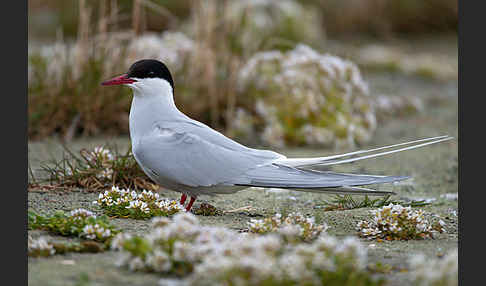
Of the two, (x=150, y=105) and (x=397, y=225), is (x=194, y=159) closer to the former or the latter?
(x=150, y=105)

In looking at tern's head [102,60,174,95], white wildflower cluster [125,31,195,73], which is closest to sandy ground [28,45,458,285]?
tern's head [102,60,174,95]

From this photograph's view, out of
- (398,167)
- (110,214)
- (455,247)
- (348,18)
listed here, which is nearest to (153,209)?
(110,214)

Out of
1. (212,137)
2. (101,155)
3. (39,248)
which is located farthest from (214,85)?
(39,248)

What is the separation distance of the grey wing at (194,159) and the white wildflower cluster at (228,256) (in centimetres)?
74

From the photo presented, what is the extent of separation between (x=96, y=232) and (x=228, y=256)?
78cm

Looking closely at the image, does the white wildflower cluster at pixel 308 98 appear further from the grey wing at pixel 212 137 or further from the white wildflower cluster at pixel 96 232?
the white wildflower cluster at pixel 96 232

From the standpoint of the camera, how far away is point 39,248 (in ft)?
8.27

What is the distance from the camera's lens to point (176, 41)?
6.39 m

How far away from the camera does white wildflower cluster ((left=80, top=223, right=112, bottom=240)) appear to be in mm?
2701

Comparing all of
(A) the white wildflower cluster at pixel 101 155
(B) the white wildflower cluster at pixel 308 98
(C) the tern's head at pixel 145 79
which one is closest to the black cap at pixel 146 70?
(C) the tern's head at pixel 145 79

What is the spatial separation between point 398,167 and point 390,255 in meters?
2.49

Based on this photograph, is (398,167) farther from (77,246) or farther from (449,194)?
(77,246)

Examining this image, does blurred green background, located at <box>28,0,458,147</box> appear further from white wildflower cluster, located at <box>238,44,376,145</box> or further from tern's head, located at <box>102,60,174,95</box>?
tern's head, located at <box>102,60,174,95</box>

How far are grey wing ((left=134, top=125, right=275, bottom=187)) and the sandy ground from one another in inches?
9.1
